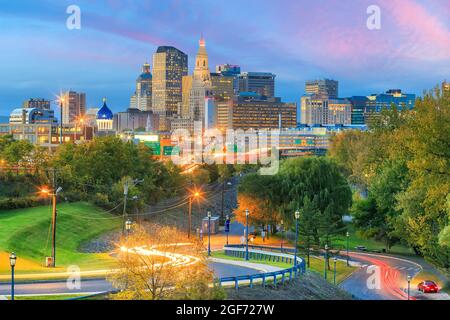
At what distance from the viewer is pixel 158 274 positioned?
Result: 28422mm

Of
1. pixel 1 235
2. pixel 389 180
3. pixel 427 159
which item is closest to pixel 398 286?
pixel 427 159

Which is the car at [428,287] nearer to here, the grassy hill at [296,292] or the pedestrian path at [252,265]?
the grassy hill at [296,292]

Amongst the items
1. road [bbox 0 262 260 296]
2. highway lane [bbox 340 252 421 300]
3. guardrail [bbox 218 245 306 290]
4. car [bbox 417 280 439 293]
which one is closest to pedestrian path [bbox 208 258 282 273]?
guardrail [bbox 218 245 306 290]

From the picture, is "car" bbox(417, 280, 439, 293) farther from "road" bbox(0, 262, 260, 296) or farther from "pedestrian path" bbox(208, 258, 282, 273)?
"road" bbox(0, 262, 260, 296)

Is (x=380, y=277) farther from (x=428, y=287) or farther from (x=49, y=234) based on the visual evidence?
(x=49, y=234)

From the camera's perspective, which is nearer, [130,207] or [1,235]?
[1,235]

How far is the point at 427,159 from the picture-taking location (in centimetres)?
5159

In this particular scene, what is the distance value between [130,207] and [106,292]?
56.2m

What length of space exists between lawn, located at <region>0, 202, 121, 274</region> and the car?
2104 cm

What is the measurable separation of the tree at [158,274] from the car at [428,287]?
88.9ft

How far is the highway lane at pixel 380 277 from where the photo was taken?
2098 inches

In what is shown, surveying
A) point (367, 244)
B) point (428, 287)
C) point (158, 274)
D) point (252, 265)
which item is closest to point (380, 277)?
point (428, 287)

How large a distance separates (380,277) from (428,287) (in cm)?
634
